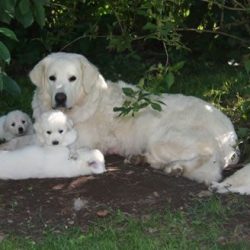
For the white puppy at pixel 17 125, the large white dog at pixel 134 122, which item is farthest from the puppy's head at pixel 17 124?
the large white dog at pixel 134 122

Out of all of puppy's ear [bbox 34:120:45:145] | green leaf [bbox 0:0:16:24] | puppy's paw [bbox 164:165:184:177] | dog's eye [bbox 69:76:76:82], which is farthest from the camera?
dog's eye [bbox 69:76:76:82]

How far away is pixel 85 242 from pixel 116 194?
82 cm

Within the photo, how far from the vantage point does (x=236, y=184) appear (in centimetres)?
524

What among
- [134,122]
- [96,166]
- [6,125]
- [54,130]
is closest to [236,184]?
[96,166]

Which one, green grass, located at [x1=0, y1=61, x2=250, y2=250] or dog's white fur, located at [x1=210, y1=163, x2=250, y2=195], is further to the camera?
dog's white fur, located at [x1=210, y1=163, x2=250, y2=195]

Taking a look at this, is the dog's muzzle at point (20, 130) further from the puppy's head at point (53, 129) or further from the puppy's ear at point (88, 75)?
the puppy's head at point (53, 129)

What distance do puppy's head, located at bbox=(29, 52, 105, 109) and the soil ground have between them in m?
0.84

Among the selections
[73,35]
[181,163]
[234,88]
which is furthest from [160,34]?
[73,35]

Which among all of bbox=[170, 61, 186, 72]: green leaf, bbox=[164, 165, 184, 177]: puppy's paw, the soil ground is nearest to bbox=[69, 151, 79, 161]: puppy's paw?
the soil ground

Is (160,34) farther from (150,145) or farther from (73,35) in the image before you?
(73,35)

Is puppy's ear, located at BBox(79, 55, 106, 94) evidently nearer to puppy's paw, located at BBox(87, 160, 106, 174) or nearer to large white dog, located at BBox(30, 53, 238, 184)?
large white dog, located at BBox(30, 53, 238, 184)

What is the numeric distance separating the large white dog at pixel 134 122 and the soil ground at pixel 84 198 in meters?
0.33

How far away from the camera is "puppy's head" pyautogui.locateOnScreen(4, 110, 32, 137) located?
21.1 feet

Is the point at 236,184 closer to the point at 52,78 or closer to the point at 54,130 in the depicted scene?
the point at 54,130
